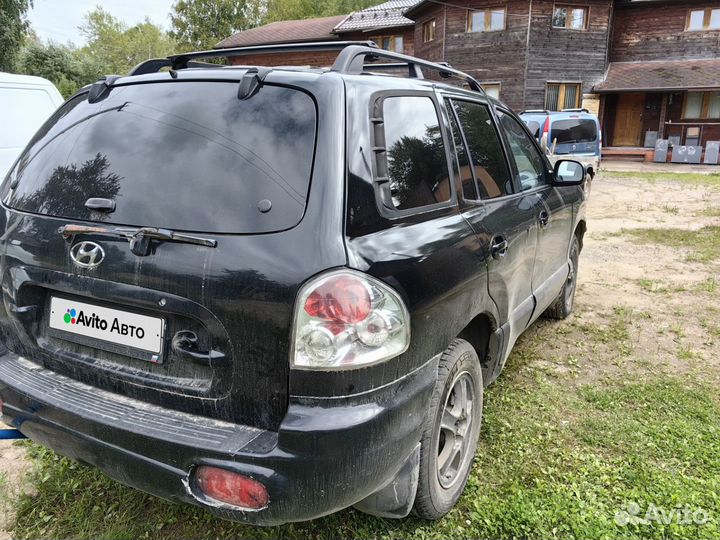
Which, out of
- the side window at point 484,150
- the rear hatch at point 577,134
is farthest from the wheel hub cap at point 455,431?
the rear hatch at point 577,134

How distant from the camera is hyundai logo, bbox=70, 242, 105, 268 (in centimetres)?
192

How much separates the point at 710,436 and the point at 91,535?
315cm

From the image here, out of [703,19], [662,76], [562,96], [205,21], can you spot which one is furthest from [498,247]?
[205,21]

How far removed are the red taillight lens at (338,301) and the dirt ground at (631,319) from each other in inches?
72.3

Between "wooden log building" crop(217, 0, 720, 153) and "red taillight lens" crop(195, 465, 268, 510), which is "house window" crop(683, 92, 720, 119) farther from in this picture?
"red taillight lens" crop(195, 465, 268, 510)

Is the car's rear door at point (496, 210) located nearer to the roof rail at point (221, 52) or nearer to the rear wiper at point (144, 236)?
the roof rail at point (221, 52)

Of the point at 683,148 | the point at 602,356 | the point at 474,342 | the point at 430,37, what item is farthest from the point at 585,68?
the point at 474,342

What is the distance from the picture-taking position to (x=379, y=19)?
3244 cm

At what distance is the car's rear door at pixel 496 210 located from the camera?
8.45 feet

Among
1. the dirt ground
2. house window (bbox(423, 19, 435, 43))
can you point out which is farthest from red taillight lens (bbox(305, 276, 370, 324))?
house window (bbox(423, 19, 435, 43))

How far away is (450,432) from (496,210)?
1117mm

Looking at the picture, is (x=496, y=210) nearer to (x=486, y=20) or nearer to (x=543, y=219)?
(x=543, y=219)

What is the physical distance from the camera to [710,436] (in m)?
2.98

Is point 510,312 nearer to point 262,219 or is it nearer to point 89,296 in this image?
point 262,219
